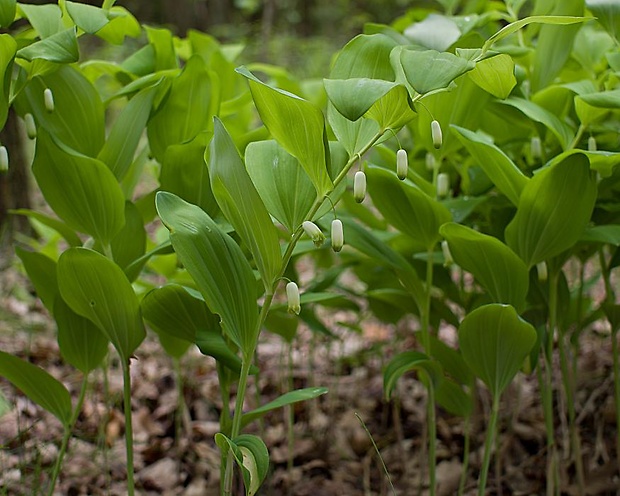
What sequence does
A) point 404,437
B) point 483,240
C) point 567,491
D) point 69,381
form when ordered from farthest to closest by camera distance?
1. point 69,381
2. point 404,437
3. point 567,491
4. point 483,240

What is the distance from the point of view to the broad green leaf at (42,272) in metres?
1.41

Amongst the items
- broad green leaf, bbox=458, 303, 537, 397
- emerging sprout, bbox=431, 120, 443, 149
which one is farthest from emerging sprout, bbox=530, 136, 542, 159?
emerging sprout, bbox=431, 120, 443, 149

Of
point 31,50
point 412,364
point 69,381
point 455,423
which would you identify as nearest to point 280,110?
point 31,50

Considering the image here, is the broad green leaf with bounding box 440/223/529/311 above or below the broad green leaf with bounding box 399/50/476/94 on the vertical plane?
below

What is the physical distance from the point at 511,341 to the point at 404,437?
38.6 inches

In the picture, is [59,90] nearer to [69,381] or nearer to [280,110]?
[280,110]

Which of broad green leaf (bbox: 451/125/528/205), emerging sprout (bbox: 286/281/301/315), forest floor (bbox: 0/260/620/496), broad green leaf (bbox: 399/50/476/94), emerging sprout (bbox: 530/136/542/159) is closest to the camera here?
broad green leaf (bbox: 399/50/476/94)

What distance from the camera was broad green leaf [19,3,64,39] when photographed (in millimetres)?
1280

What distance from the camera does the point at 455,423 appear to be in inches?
86.0

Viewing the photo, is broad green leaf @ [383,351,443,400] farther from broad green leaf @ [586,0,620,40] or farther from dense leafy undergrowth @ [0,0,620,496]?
broad green leaf @ [586,0,620,40]

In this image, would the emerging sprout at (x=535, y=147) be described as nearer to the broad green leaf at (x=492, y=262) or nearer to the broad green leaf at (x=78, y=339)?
the broad green leaf at (x=492, y=262)

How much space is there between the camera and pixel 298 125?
1.03 metres

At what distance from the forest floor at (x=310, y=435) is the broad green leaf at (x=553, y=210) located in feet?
1.99

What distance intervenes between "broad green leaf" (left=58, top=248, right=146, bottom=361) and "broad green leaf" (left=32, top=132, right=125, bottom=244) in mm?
147
